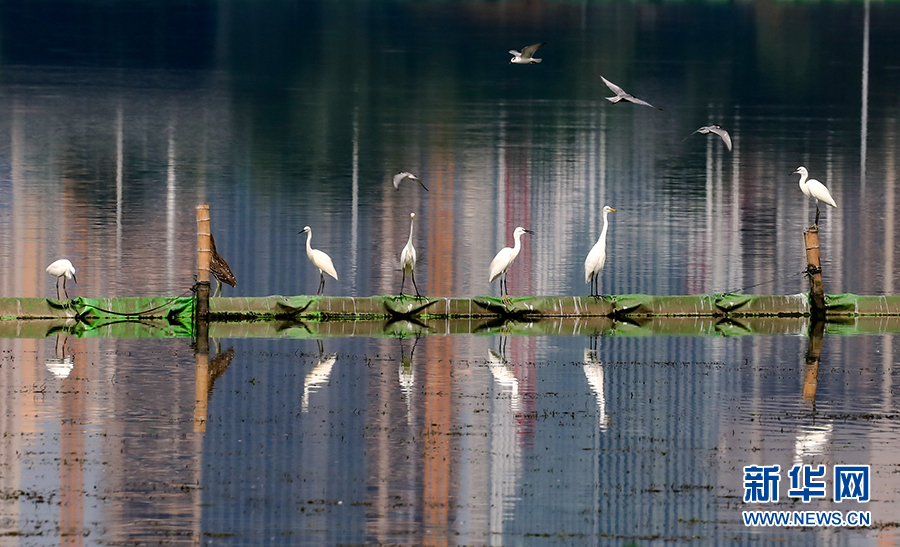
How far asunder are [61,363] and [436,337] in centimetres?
576

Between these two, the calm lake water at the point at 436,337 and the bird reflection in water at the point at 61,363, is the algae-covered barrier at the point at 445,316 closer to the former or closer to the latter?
the calm lake water at the point at 436,337

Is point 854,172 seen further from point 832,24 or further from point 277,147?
point 832,24

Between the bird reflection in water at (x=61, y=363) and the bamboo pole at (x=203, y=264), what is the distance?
7.81 feet

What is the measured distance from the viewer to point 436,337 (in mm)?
22828

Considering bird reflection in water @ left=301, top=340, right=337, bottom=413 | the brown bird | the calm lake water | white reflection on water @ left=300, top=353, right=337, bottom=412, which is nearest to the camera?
the calm lake water

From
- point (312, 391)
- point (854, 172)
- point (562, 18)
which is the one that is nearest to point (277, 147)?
point (854, 172)

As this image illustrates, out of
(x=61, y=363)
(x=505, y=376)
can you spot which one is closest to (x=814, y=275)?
(x=505, y=376)

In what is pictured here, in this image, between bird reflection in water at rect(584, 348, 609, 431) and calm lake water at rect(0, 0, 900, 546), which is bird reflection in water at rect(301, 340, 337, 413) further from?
bird reflection in water at rect(584, 348, 609, 431)

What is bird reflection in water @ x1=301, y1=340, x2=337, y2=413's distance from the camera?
18172 millimetres

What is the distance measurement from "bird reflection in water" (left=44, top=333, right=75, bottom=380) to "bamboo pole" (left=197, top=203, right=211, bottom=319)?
2380mm

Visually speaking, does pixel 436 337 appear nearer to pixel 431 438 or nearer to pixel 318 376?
pixel 318 376

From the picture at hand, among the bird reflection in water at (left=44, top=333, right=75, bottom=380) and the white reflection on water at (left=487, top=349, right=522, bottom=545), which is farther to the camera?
the bird reflection in water at (left=44, top=333, right=75, bottom=380)

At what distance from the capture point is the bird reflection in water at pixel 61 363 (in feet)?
63.2

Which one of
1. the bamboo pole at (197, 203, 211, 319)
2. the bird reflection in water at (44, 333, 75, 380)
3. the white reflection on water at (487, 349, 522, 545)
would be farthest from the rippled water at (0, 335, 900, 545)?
the bamboo pole at (197, 203, 211, 319)
